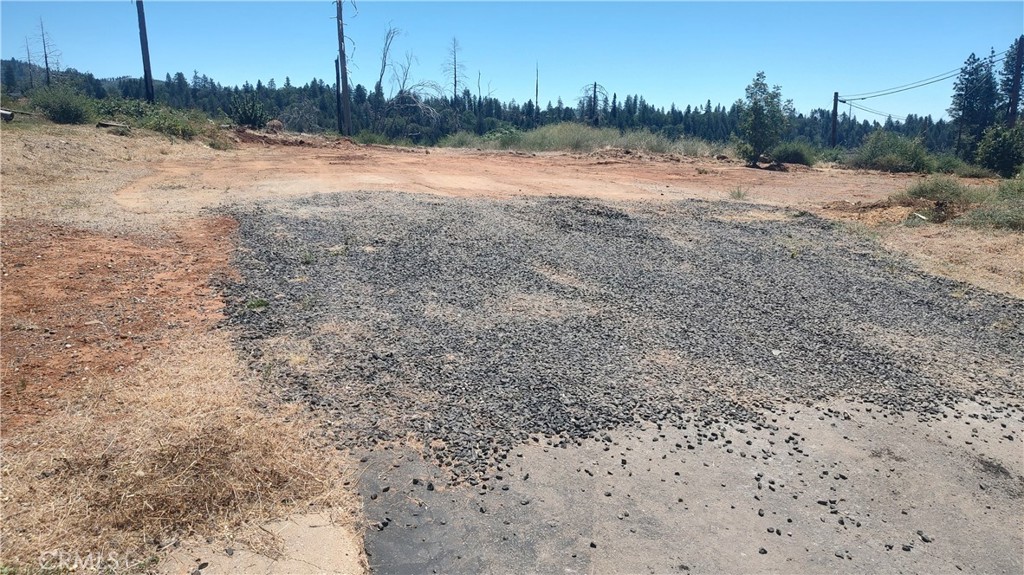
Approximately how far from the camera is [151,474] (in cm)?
316

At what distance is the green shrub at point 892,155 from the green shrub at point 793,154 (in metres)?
2.19

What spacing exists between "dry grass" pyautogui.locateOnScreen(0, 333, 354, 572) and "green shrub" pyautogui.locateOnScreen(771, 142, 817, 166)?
2456 centimetres

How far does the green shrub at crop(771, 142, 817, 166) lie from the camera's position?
80.7 ft

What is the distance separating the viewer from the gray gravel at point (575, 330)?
4348 millimetres

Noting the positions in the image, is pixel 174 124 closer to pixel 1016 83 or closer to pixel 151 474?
Answer: pixel 151 474

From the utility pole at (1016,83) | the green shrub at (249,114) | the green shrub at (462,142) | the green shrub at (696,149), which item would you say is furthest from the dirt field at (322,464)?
the utility pole at (1016,83)

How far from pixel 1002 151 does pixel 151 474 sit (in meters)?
26.3

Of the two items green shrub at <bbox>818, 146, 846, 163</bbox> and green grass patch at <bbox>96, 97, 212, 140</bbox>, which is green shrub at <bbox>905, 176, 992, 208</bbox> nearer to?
green shrub at <bbox>818, 146, 846, 163</bbox>

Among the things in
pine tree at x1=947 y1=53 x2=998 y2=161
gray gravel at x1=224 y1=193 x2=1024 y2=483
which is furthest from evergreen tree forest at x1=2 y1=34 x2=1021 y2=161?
gray gravel at x1=224 y1=193 x2=1024 y2=483

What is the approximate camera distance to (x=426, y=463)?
372 centimetres

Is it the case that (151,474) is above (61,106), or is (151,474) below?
below

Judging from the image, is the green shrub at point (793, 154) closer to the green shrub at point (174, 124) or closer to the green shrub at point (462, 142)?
the green shrub at point (462, 142)

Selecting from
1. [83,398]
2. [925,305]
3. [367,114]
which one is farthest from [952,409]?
[367,114]

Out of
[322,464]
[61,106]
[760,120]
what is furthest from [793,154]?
[322,464]
